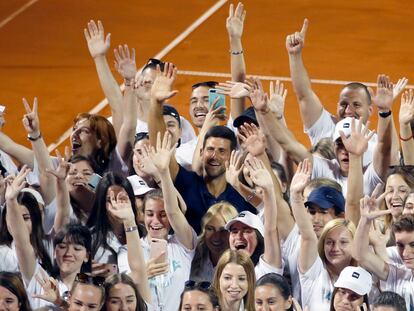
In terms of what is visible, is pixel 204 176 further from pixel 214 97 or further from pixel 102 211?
pixel 214 97

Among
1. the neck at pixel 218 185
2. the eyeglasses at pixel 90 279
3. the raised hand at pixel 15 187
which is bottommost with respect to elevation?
the eyeglasses at pixel 90 279

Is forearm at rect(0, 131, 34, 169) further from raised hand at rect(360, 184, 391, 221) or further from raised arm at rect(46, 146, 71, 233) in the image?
raised hand at rect(360, 184, 391, 221)

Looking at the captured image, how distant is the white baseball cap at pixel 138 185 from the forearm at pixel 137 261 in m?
1.03

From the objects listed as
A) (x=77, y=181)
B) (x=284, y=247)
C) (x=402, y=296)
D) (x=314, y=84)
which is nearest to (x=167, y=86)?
(x=77, y=181)

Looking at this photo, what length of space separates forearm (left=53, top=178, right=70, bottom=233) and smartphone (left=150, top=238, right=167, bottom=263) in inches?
34.7

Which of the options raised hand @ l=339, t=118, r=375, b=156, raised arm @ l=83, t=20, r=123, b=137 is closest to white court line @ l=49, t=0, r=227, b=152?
raised arm @ l=83, t=20, r=123, b=137

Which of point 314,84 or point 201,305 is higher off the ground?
point 314,84

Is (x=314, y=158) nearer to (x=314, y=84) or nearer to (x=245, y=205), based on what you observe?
(x=245, y=205)

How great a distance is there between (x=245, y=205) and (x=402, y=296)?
201 cm

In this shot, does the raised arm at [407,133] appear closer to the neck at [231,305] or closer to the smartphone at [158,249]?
the smartphone at [158,249]

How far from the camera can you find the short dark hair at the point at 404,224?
1139 cm

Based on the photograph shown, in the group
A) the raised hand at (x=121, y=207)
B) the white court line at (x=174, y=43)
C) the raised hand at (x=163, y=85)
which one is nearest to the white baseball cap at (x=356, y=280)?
the raised hand at (x=121, y=207)

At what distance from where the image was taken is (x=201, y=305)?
11039mm

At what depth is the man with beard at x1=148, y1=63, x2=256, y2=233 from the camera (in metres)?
12.9
